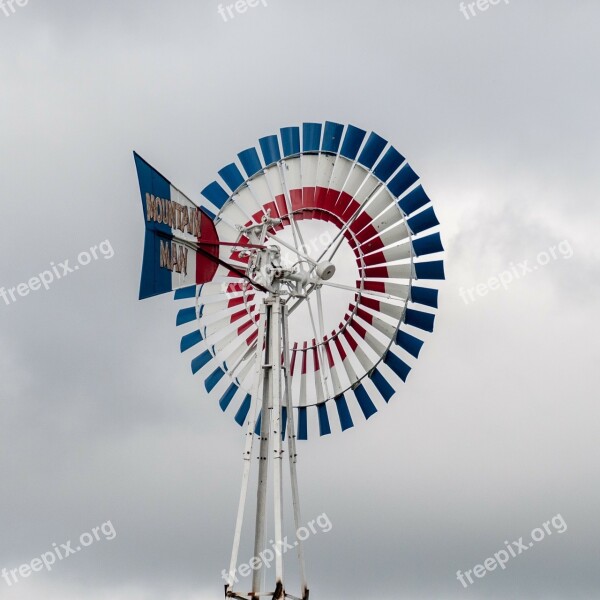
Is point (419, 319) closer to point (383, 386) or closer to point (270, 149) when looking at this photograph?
point (383, 386)

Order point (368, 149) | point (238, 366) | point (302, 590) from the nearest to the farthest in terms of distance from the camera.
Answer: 1. point (302, 590)
2. point (368, 149)
3. point (238, 366)

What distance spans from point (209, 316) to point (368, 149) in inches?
152

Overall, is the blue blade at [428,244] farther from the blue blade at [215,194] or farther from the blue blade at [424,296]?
the blue blade at [215,194]

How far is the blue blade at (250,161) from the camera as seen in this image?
19.0 meters

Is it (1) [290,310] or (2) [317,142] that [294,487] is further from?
(2) [317,142]

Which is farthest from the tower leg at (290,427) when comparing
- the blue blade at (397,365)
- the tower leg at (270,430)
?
the blue blade at (397,365)

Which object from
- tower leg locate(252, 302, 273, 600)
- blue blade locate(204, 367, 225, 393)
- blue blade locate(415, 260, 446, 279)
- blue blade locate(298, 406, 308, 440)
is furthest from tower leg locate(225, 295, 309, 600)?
blue blade locate(415, 260, 446, 279)

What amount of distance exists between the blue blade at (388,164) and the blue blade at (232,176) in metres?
2.53

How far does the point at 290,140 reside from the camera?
60.9 ft

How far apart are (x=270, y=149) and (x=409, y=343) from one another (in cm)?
390

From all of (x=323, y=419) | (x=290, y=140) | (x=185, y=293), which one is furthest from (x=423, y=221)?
(x=185, y=293)

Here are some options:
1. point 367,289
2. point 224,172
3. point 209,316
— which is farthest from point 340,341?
point 224,172

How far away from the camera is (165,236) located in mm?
15547

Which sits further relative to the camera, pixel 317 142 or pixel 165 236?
pixel 317 142
